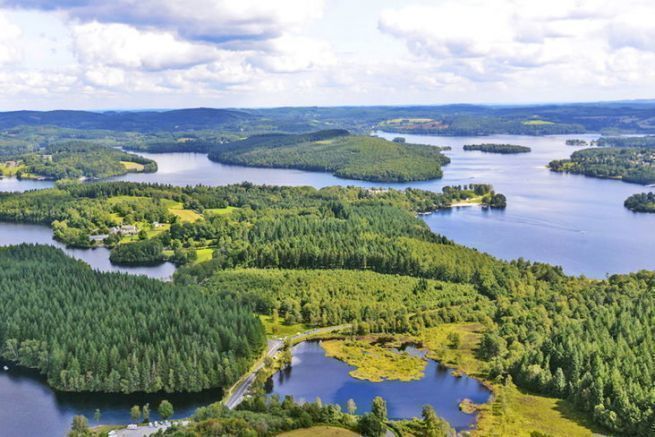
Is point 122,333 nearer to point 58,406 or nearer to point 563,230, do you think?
point 58,406

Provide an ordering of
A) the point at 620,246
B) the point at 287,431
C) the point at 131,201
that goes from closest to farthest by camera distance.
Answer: the point at 287,431 < the point at 620,246 < the point at 131,201

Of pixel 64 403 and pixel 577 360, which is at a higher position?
pixel 577 360

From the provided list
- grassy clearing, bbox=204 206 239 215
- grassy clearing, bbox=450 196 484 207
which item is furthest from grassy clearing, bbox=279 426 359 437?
grassy clearing, bbox=450 196 484 207

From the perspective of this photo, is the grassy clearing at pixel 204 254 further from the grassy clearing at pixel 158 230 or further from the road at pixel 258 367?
the road at pixel 258 367

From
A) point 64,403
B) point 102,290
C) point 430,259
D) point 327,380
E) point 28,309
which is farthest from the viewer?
point 430,259

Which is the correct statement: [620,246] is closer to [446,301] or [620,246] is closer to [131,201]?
[446,301]

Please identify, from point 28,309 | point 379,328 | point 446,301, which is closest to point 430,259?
point 446,301

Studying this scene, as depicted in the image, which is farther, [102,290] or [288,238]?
[288,238]
